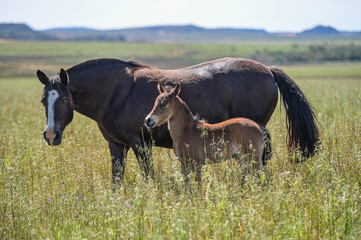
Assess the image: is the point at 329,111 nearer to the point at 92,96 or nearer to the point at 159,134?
the point at 159,134

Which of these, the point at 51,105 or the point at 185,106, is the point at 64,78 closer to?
the point at 51,105

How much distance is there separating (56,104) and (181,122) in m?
1.90

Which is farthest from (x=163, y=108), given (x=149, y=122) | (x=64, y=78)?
(x=64, y=78)

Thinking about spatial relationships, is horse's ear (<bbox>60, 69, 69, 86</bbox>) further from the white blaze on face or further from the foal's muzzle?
the foal's muzzle

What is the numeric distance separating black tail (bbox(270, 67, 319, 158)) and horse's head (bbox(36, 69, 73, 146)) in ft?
11.9

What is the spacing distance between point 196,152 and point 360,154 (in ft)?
7.33

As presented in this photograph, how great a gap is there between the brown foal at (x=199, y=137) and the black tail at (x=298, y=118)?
121 centimetres

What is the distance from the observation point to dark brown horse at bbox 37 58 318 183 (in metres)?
6.90

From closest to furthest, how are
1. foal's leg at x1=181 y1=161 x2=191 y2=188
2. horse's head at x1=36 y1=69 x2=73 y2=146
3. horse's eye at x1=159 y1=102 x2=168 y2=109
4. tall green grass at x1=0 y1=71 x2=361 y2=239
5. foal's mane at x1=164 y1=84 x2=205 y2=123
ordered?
1. tall green grass at x1=0 y1=71 x2=361 y2=239
2. foal's leg at x1=181 y1=161 x2=191 y2=188
3. horse's eye at x1=159 y1=102 x2=168 y2=109
4. horse's head at x1=36 y1=69 x2=73 y2=146
5. foal's mane at x1=164 y1=84 x2=205 y2=123

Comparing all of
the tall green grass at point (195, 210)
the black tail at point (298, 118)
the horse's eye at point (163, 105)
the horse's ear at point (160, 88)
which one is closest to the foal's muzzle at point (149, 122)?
the horse's eye at point (163, 105)

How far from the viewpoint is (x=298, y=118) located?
7188 mm

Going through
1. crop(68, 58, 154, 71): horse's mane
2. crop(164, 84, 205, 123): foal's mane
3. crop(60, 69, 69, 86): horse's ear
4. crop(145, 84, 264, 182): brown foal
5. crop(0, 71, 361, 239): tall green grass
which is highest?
crop(68, 58, 154, 71): horse's mane

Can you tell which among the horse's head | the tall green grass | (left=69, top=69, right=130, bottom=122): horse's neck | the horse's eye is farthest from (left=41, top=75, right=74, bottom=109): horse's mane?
the horse's eye

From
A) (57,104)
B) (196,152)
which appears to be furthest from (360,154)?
(57,104)
